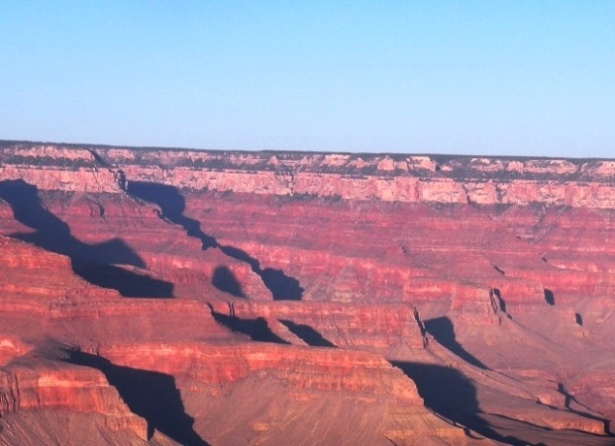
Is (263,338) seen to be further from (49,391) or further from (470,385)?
(49,391)

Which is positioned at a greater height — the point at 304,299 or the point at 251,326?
the point at 251,326

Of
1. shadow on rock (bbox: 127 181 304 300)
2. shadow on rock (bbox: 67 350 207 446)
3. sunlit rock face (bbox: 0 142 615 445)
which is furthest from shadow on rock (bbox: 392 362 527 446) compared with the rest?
shadow on rock (bbox: 127 181 304 300)

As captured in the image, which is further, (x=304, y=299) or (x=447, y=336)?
(x=304, y=299)

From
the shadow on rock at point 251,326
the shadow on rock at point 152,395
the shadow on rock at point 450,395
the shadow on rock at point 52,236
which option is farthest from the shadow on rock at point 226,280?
the shadow on rock at point 152,395

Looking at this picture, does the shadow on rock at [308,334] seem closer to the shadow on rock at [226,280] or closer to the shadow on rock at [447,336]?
the shadow on rock at [447,336]

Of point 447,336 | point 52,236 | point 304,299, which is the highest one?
point 447,336

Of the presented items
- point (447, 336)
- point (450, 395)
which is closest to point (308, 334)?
point (450, 395)

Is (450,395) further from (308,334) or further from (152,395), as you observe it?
(152,395)

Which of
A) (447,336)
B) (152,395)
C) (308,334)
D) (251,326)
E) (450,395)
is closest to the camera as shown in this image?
(152,395)
